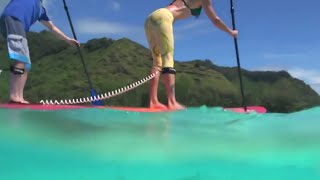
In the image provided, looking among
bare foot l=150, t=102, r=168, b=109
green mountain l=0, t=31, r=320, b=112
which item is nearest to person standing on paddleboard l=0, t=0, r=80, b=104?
bare foot l=150, t=102, r=168, b=109

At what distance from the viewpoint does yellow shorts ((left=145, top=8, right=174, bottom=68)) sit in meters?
6.60

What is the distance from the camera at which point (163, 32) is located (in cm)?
662

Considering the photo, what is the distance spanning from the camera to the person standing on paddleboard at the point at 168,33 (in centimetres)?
655

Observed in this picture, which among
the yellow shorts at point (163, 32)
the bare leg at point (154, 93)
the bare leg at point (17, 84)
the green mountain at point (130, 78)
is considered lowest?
the green mountain at point (130, 78)

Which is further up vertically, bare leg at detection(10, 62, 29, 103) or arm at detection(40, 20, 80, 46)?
arm at detection(40, 20, 80, 46)

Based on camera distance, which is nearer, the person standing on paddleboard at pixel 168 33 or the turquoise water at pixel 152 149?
the turquoise water at pixel 152 149

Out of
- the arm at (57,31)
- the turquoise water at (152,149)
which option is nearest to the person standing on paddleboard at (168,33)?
the arm at (57,31)

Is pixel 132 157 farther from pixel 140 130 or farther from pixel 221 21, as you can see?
pixel 221 21

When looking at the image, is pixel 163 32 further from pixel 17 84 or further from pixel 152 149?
pixel 152 149

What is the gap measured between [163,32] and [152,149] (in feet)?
10.8

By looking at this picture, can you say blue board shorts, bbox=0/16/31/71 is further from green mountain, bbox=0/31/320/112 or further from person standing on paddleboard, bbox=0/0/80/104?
green mountain, bbox=0/31/320/112

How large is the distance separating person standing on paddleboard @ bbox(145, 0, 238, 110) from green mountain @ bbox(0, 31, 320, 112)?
21715mm

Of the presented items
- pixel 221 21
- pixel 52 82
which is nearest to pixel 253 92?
pixel 52 82

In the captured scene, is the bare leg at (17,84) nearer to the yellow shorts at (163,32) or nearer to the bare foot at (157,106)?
the bare foot at (157,106)
